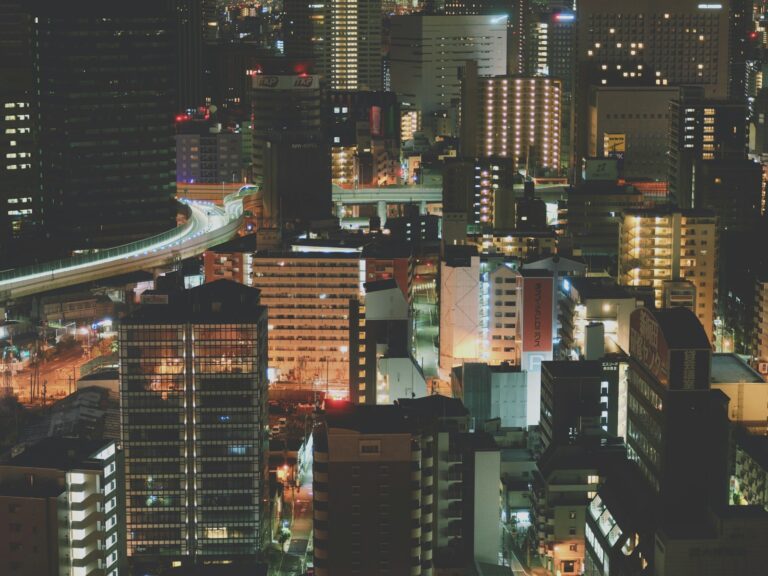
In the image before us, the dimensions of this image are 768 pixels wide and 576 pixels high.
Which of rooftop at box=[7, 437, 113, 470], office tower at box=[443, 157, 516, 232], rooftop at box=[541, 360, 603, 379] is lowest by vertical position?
rooftop at box=[541, 360, 603, 379]

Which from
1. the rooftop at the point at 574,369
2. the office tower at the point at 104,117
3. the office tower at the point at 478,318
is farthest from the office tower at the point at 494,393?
the office tower at the point at 104,117

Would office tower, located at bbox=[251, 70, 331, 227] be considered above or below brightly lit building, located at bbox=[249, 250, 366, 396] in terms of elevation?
above

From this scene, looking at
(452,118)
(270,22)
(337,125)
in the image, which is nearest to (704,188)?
(337,125)

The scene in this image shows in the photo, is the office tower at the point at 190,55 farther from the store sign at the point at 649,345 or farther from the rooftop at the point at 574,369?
the store sign at the point at 649,345

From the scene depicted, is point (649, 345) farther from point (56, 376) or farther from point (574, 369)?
point (56, 376)

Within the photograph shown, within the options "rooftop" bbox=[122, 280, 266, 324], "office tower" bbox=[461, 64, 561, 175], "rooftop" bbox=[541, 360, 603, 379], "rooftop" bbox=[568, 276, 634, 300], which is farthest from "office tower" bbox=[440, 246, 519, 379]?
"office tower" bbox=[461, 64, 561, 175]

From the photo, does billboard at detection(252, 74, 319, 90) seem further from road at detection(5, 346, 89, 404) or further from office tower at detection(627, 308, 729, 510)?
office tower at detection(627, 308, 729, 510)
